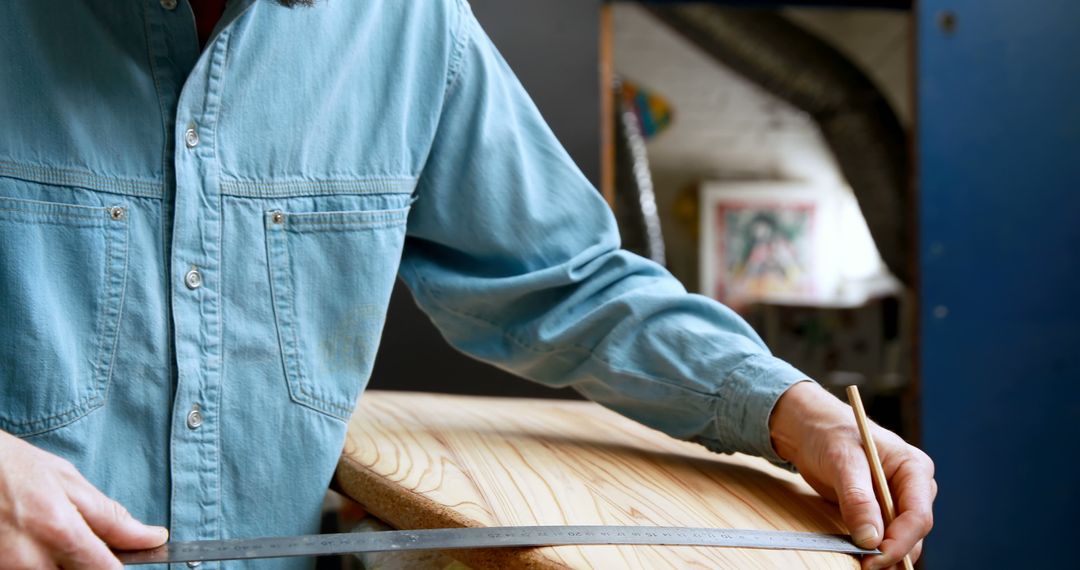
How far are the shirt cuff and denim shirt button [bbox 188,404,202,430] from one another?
1.53 feet

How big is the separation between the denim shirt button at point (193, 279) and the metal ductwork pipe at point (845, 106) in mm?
3320

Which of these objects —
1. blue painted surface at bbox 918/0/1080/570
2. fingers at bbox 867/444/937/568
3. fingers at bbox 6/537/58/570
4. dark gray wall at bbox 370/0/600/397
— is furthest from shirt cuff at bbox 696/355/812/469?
blue painted surface at bbox 918/0/1080/570

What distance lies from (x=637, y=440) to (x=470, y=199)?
12.4 inches

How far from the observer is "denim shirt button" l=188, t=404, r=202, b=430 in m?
0.83

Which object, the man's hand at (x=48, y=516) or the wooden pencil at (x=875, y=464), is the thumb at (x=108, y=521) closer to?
the man's hand at (x=48, y=516)

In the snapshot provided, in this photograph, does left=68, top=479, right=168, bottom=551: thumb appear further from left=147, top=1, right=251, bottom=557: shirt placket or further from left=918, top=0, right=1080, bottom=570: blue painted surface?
left=918, top=0, right=1080, bottom=570: blue painted surface

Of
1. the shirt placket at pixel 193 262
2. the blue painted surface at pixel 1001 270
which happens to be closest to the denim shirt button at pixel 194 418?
the shirt placket at pixel 193 262

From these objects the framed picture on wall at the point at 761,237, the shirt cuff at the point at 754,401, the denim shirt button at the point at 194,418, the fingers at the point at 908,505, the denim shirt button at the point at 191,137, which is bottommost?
the framed picture on wall at the point at 761,237

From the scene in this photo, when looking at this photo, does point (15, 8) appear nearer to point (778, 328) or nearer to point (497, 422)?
point (497, 422)

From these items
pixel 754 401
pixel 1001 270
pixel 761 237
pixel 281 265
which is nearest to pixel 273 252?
pixel 281 265

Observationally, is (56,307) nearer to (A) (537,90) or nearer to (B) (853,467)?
(B) (853,467)

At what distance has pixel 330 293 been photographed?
92 cm

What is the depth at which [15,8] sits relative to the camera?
2.66 ft

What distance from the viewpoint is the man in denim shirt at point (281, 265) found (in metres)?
0.80
